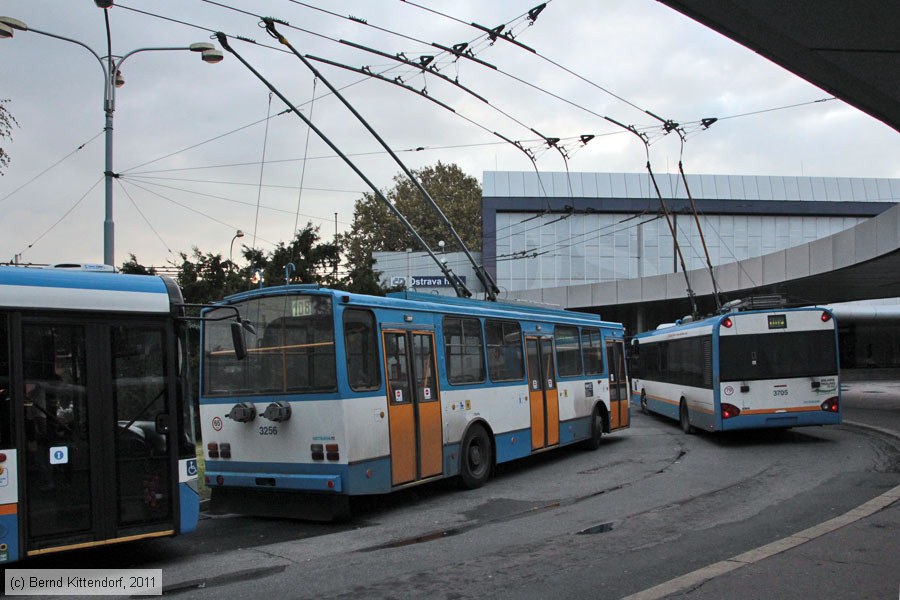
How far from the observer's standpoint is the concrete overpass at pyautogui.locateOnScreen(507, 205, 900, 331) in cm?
2273

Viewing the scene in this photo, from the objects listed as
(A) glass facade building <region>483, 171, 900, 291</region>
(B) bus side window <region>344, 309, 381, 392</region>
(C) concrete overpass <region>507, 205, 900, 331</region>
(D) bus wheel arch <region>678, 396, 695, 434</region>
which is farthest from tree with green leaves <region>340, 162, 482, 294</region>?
(B) bus side window <region>344, 309, 381, 392</region>

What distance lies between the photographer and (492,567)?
24.3ft

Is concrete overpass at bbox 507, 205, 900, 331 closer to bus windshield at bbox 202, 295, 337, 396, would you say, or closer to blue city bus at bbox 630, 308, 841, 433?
blue city bus at bbox 630, 308, 841, 433

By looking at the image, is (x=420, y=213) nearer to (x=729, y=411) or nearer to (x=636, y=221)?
(x=636, y=221)

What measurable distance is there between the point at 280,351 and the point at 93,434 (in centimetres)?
290

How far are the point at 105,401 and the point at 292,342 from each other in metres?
2.76

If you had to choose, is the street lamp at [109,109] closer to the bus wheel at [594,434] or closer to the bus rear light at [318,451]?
the bus rear light at [318,451]

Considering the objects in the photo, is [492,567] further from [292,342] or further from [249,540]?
[292,342]

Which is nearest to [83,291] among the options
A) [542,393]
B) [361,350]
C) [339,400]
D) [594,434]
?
[339,400]

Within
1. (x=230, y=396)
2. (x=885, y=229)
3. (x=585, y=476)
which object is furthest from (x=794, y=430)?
(x=230, y=396)

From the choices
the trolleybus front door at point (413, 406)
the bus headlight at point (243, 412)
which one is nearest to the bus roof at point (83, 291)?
the bus headlight at point (243, 412)

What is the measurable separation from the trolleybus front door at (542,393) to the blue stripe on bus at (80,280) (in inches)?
304

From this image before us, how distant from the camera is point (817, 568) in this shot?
694 cm

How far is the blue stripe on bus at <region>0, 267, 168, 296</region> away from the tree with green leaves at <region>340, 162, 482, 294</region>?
58.6 m
